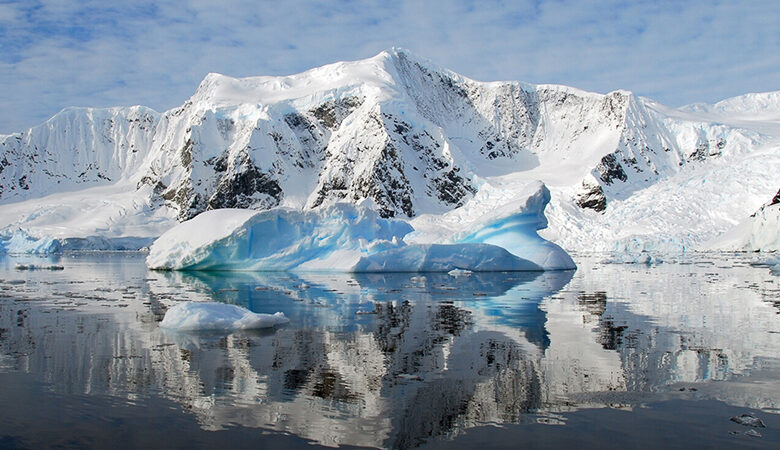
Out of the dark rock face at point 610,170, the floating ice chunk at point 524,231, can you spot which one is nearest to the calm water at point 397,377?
the floating ice chunk at point 524,231

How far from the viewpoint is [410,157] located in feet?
282

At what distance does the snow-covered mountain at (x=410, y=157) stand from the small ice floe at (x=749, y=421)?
5324 centimetres

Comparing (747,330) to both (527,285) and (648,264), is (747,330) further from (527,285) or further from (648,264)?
(648,264)

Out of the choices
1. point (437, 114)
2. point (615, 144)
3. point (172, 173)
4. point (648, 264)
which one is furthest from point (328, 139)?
point (648, 264)

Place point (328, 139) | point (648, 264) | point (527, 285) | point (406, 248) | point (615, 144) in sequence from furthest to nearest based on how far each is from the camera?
point (328, 139) < point (615, 144) < point (648, 264) < point (406, 248) < point (527, 285)

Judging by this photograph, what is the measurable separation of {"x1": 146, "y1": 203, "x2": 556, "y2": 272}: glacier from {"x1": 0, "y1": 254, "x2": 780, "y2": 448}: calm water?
12.4m

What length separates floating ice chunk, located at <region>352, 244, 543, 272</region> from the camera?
27.0m

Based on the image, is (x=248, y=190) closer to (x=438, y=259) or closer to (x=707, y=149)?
(x=707, y=149)

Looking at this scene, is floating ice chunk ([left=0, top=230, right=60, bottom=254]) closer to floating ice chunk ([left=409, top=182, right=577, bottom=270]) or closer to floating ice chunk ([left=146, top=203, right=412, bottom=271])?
floating ice chunk ([left=146, top=203, right=412, bottom=271])

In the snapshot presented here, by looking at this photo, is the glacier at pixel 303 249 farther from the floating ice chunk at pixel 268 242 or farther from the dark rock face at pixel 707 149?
the dark rock face at pixel 707 149

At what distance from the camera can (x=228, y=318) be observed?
35.0ft

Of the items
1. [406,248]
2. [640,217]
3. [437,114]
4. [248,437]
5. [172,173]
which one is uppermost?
[437,114]

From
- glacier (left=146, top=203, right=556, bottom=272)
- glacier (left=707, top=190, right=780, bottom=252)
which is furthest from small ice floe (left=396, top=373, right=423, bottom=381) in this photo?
glacier (left=707, top=190, right=780, bottom=252)

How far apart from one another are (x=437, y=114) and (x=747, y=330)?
300 ft
